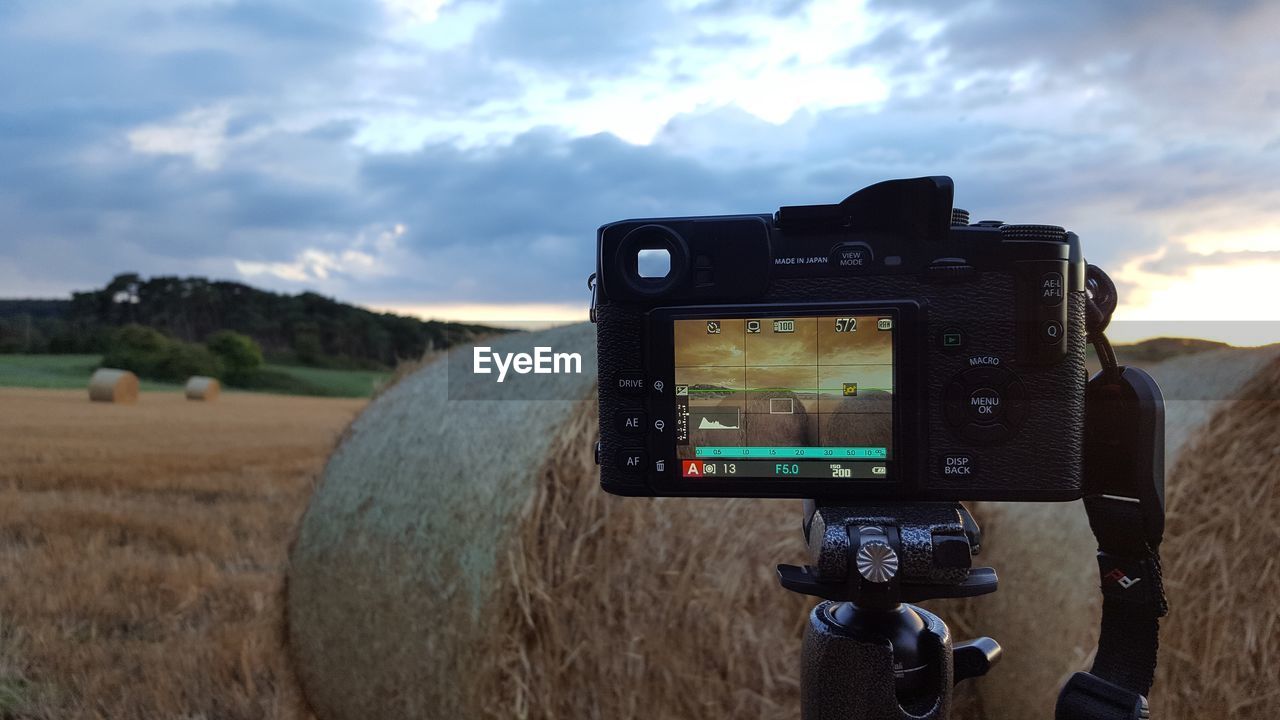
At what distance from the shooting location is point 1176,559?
2.39 m

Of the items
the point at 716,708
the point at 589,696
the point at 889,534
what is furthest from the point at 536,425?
the point at 889,534

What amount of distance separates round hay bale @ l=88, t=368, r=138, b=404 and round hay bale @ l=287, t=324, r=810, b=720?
7058mm

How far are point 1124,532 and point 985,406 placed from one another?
24 cm

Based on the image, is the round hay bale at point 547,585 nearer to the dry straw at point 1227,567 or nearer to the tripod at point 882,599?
the dry straw at point 1227,567

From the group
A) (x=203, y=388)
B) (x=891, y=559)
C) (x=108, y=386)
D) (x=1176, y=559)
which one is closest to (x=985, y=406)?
(x=891, y=559)

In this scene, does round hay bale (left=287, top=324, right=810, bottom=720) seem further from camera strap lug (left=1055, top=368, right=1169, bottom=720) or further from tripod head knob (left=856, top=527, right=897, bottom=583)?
tripod head knob (left=856, top=527, right=897, bottom=583)

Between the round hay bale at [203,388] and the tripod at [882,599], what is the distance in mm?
9369

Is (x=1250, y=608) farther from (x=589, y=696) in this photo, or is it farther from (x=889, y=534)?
(x=889, y=534)

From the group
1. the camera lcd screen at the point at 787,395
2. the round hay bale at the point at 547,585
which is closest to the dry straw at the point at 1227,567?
the round hay bale at the point at 547,585

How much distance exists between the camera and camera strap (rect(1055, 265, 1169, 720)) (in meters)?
1.07

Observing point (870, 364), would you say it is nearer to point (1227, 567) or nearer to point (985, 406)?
point (985, 406)

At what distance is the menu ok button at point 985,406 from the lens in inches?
40.8

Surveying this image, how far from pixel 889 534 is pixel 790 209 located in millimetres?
370

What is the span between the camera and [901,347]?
1017 millimetres
